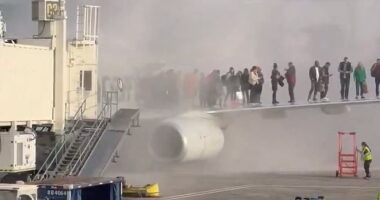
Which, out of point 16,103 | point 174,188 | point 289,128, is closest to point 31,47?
point 16,103

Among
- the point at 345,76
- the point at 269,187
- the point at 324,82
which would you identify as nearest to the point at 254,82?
the point at 324,82

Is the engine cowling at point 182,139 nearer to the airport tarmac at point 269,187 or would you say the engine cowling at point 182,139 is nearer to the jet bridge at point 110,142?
the airport tarmac at point 269,187

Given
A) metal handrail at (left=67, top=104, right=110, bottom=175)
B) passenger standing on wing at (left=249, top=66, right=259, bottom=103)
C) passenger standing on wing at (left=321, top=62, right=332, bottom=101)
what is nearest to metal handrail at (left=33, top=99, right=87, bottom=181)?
metal handrail at (left=67, top=104, right=110, bottom=175)

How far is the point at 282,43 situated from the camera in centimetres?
3198

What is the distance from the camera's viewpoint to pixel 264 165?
2512cm

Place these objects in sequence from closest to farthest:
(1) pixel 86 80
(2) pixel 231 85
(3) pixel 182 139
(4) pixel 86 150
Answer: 1. (4) pixel 86 150
2. (1) pixel 86 80
3. (3) pixel 182 139
4. (2) pixel 231 85

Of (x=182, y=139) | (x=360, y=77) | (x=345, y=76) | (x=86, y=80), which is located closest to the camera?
(x=86, y=80)

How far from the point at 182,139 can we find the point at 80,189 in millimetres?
7722

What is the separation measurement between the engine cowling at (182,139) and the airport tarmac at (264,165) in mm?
513

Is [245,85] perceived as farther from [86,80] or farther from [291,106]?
[86,80]

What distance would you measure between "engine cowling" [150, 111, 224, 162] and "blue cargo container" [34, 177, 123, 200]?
21.7 feet

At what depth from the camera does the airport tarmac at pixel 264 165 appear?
1886 centimetres

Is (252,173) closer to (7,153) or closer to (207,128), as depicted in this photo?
(207,128)

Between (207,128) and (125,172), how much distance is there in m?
2.45
